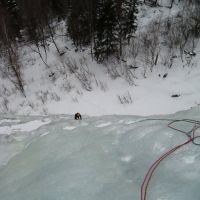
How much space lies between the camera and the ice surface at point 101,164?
135 inches

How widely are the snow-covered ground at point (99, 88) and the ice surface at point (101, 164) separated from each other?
2.68 m

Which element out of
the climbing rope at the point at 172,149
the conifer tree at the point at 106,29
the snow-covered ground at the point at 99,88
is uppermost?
the conifer tree at the point at 106,29

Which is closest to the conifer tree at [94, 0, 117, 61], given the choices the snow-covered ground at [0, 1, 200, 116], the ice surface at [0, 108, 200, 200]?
the snow-covered ground at [0, 1, 200, 116]

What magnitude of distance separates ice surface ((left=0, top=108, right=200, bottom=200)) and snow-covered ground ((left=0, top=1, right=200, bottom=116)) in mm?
2680

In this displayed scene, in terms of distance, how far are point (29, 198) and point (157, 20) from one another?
1340 cm

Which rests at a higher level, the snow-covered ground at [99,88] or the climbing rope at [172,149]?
the climbing rope at [172,149]

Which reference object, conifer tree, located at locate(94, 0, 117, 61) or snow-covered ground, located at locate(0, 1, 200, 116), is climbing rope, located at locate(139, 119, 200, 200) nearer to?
snow-covered ground, located at locate(0, 1, 200, 116)

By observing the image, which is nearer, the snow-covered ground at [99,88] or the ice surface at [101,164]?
the ice surface at [101,164]

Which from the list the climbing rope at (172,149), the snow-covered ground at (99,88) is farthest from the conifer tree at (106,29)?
the climbing rope at (172,149)

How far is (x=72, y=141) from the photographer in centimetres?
518

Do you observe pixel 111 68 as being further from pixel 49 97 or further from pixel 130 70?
pixel 49 97

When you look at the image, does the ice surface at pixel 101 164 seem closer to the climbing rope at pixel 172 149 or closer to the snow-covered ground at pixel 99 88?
the climbing rope at pixel 172 149

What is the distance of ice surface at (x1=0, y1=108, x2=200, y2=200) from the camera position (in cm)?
342

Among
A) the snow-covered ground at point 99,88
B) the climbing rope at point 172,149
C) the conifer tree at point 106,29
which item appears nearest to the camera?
the climbing rope at point 172,149
